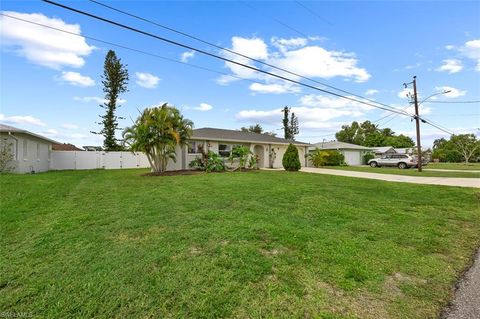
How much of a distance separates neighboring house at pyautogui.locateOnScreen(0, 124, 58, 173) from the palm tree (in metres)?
6.89

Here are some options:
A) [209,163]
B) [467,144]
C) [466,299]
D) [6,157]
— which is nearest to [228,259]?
[466,299]

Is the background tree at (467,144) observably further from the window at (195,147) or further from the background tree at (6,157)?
the background tree at (6,157)

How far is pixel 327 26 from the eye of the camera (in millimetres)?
9398

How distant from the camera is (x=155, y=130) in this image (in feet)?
47.9

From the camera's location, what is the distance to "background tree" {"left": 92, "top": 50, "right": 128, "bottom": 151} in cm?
3266

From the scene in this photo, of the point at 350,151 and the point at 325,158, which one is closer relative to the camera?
the point at 325,158

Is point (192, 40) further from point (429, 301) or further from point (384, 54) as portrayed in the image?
point (384, 54)

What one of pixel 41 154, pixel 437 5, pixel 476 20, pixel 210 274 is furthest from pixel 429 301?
pixel 41 154

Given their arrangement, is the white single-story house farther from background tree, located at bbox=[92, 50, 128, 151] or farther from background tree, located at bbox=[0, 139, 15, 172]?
background tree, located at bbox=[92, 50, 128, 151]

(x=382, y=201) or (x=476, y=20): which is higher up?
(x=476, y=20)

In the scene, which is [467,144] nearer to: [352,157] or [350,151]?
[352,157]

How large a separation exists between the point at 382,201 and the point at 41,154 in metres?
22.9

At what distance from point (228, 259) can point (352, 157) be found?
35.8 m

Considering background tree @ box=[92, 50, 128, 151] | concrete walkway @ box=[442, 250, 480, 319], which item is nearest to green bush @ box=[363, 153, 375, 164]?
background tree @ box=[92, 50, 128, 151]
